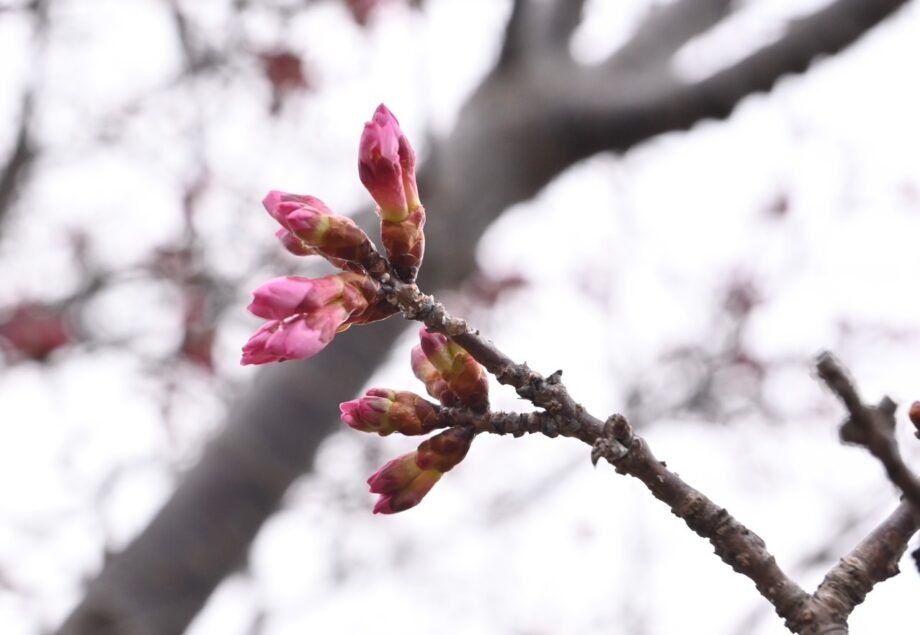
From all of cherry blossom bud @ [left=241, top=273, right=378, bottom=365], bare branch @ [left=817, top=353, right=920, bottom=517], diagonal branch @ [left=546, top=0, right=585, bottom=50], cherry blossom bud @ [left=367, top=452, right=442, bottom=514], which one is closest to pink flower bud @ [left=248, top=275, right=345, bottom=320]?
cherry blossom bud @ [left=241, top=273, right=378, bottom=365]

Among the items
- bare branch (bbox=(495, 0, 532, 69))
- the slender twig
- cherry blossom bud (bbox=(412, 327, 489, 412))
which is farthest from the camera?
bare branch (bbox=(495, 0, 532, 69))

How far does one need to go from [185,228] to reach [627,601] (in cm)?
321

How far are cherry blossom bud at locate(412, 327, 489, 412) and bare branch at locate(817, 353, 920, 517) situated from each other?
1.68 ft

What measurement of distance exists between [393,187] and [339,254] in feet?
0.40

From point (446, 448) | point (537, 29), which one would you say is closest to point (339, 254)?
point (446, 448)

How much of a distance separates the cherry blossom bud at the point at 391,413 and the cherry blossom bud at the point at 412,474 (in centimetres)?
3

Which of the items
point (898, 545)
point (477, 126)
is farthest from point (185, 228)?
point (898, 545)

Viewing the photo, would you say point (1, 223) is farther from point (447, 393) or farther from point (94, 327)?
point (447, 393)

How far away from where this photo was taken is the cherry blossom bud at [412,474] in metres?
1.00

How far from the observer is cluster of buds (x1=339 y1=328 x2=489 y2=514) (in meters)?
0.99

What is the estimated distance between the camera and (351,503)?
575 centimetres

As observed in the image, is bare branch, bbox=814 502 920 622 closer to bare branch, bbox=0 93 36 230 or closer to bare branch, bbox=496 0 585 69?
bare branch, bbox=496 0 585 69

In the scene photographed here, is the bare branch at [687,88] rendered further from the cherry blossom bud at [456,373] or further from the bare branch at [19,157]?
the cherry blossom bud at [456,373]

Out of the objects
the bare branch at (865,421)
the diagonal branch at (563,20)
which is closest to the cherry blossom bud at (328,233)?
the bare branch at (865,421)
